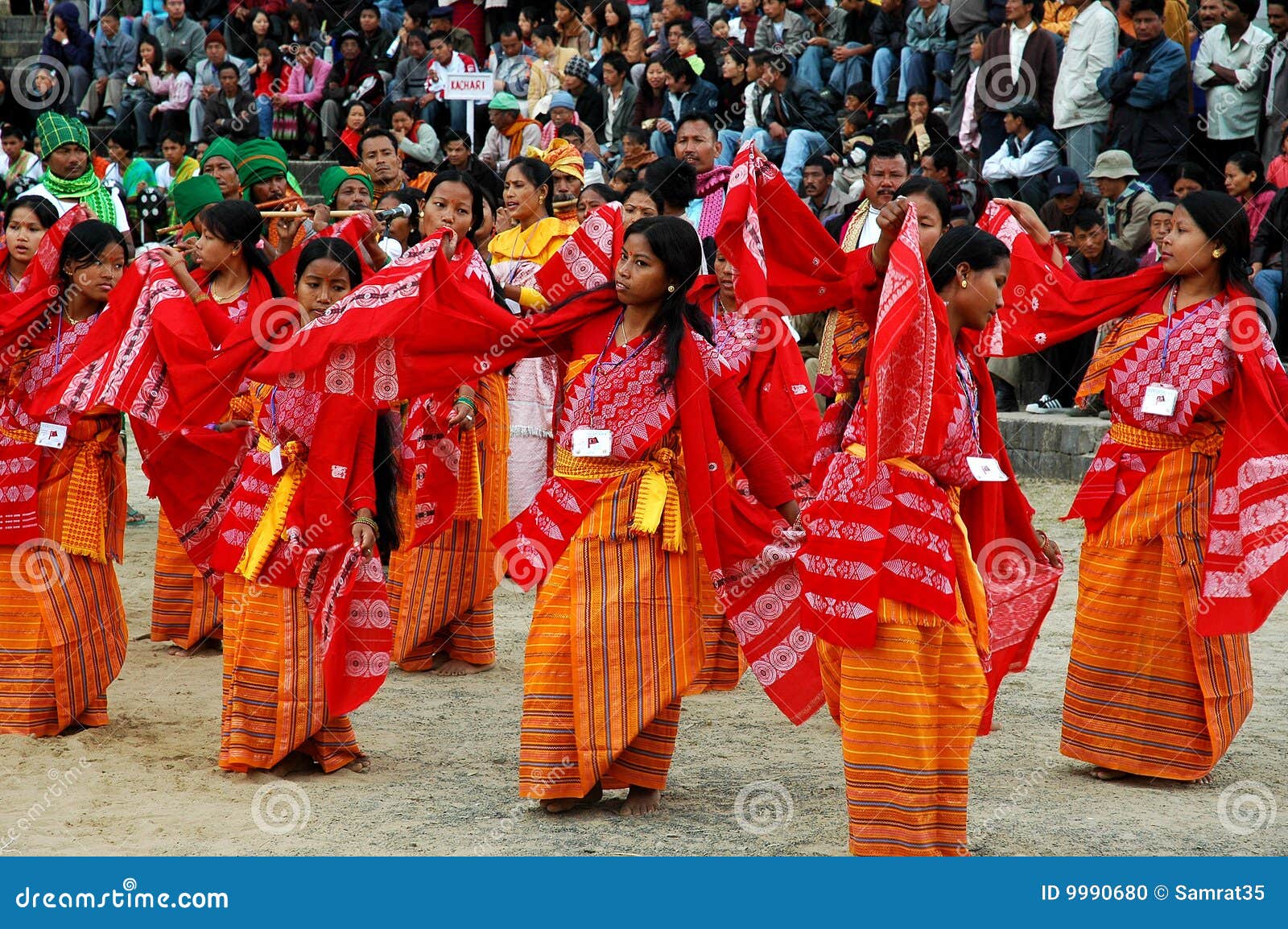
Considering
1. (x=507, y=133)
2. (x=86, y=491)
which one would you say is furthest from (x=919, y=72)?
(x=86, y=491)

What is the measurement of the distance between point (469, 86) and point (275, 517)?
10.2 meters

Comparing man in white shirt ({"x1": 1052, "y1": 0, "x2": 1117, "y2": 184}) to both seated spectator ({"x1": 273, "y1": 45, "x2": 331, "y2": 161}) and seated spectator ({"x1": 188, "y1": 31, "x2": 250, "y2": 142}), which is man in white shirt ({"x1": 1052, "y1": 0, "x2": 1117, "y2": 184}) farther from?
seated spectator ({"x1": 188, "y1": 31, "x2": 250, "y2": 142})

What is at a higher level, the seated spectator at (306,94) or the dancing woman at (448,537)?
the seated spectator at (306,94)

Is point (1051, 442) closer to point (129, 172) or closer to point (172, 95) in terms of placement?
point (129, 172)

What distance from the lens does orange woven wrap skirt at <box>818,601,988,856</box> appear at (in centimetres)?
366

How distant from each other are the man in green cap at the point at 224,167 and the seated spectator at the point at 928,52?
7.22 m

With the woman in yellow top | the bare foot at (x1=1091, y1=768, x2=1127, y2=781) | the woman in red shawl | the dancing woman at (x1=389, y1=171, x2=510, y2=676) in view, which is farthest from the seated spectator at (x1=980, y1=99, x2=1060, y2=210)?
the woman in red shawl

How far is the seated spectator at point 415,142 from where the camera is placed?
1384cm

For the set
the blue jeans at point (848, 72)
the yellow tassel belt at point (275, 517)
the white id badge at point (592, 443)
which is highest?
the blue jeans at point (848, 72)

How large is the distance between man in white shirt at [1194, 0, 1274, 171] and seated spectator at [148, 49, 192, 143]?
11636 millimetres

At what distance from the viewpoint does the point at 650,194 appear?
5.99 meters

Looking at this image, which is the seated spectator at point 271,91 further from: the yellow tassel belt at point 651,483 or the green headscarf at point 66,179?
the yellow tassel belt at point 651,483

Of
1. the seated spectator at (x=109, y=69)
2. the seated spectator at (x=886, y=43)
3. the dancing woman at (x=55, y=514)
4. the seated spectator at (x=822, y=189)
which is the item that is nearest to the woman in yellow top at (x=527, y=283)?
the dancing woman at (x=55, y=514)

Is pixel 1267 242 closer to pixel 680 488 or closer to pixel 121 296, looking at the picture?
pixel 680 488
